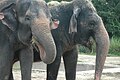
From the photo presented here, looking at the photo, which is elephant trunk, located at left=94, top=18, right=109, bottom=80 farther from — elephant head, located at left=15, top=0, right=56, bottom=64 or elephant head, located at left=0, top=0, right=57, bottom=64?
elephant head, located at left=15, top=0, right=56, bottom=64

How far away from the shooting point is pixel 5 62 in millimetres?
7352

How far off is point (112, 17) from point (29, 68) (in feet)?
78.0

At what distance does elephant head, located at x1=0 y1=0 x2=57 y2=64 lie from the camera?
640 centimetres

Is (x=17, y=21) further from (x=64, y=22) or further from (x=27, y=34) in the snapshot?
(x=64, y=22)

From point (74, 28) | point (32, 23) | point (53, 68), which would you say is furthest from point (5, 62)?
point (74, 28)

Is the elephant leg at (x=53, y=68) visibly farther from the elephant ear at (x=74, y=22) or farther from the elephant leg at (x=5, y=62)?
the elephant leg at (x=5, y=62)

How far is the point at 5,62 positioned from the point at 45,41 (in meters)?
1.27

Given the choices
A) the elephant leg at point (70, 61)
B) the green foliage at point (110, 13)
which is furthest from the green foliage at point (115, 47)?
the elephant leg at point (70, 61)

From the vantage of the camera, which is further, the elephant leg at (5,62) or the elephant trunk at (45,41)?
the elephant leg at (5,62)

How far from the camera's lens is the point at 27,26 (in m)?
6.91

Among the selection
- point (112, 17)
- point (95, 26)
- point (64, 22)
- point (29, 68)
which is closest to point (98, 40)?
point (95, 26)

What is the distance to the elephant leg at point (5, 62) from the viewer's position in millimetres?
7320

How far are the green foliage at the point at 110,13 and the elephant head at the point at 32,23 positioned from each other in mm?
23318

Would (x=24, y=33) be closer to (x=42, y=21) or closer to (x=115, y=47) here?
(x=42, y=21)
